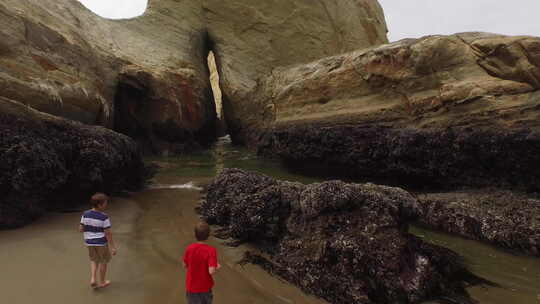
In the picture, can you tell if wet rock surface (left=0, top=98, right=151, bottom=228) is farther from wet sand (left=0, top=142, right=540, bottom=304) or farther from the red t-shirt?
the red t-shirt

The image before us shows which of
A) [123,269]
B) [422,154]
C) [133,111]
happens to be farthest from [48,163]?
[133,111]

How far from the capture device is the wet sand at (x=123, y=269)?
347 cm

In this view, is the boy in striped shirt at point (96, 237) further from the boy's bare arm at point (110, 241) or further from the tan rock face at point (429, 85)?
the tan rock face at point (429, 85)

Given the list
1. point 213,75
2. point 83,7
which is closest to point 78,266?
point 83,7

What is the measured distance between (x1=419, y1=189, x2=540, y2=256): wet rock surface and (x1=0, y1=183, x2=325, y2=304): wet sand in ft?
8.54

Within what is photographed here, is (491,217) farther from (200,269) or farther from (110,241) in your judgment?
(110,241)

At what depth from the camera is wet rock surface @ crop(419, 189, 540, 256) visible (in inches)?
193

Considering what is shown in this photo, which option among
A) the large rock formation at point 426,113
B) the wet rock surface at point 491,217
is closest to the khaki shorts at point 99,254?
the wet rock surface at point 491,217

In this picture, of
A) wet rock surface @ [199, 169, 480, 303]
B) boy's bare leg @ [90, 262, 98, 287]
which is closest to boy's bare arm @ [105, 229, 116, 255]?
boy's bare leg @ [90, 262, 98, 287]

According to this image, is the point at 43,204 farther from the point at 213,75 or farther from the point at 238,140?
the point at 213,75

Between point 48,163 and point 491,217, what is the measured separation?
297 inches

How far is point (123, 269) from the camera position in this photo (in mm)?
4078

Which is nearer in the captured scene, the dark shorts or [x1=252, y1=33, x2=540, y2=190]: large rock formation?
the dark shorts

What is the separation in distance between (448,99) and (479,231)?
3750 mm
